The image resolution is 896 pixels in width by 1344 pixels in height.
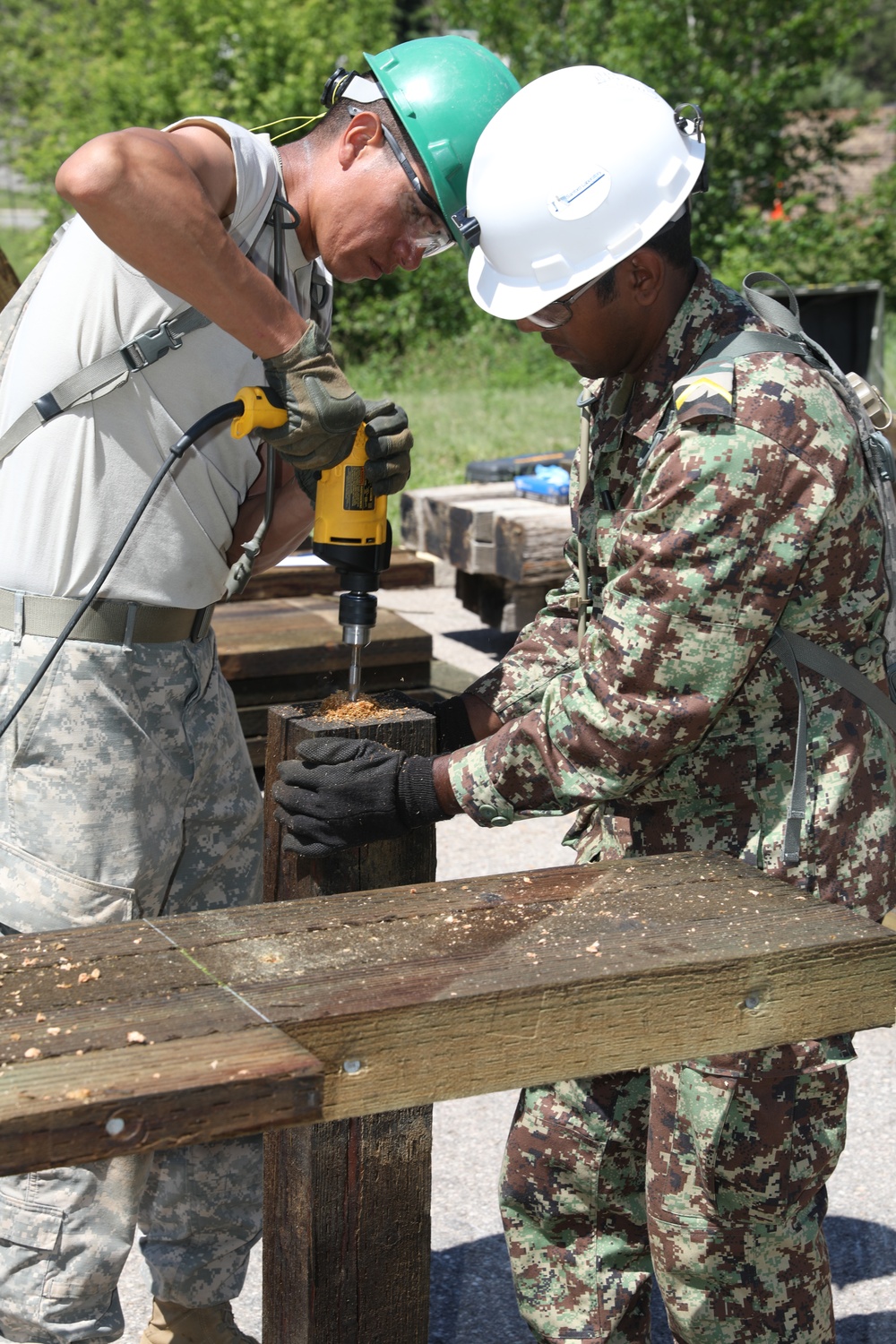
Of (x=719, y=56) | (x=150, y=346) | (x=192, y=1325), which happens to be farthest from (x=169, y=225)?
(x=719, y=56)

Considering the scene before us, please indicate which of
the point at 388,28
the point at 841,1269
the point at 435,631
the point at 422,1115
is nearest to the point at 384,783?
the point at 422,1115

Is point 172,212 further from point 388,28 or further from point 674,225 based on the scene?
point 388,28

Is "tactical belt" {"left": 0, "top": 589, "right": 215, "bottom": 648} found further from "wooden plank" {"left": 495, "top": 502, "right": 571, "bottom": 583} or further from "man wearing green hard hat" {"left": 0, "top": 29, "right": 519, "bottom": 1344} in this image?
"wooden plank" {"left": 495, "top": 502, "right": 571, "bottom": 583}

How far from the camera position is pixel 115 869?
2.33 metres

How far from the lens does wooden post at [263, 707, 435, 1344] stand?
2062mm

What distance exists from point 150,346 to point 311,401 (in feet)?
0.98

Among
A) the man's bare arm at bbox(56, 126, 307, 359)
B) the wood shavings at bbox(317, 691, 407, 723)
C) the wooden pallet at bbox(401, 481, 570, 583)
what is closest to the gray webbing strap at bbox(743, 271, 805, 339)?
the man's bare arm at bbox(56, 126, 307, 359)

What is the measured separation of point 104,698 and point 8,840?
0.94 ft

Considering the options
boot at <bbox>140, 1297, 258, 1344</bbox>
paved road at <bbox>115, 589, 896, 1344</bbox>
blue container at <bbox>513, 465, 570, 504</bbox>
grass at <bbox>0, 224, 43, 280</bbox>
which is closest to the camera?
boot at <bbox>140, 1297, 258, 1344</bbox>

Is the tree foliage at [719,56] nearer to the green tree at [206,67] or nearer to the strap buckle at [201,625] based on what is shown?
the green tree at [206,67]

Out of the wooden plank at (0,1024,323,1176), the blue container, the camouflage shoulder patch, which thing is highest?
the camouflage shoulder patch

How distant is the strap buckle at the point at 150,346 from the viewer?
2246 mm

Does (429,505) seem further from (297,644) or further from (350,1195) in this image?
(350,1195)

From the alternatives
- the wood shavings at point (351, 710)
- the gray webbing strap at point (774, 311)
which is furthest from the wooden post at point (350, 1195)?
the gray webbing strap at point (774, 311)
